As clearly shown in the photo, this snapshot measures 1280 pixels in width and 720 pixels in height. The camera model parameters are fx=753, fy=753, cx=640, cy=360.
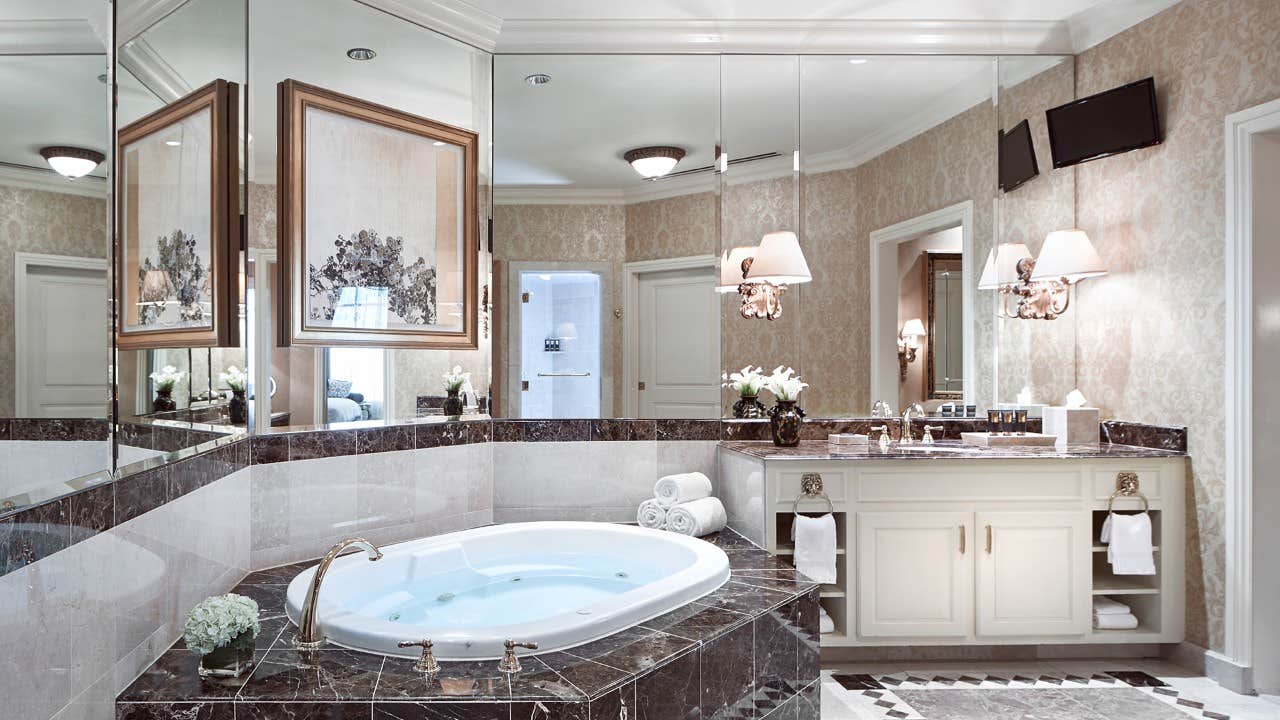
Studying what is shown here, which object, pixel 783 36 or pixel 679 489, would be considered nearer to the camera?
pixel 679 489

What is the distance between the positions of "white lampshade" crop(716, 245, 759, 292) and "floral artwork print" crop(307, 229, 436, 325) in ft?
4.36

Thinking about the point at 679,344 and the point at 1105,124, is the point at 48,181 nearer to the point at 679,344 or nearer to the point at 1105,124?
the point at 679,344

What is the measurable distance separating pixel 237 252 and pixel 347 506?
100 centimetres

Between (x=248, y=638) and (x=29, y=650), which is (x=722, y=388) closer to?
(x=248, y=638)

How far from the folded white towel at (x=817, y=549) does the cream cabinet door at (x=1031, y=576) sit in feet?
1.96

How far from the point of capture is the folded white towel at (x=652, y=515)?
314cm

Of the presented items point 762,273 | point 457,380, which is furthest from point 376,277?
point 762,273

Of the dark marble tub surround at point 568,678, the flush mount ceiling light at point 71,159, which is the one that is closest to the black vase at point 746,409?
the dark marble tub surround at point 568,678

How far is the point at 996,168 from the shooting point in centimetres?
360

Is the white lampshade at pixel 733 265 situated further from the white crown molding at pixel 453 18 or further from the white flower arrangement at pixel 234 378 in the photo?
the white flower arrangement at pixel 234 378

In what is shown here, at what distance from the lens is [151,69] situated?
177 centimetres

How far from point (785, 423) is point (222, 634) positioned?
230cm

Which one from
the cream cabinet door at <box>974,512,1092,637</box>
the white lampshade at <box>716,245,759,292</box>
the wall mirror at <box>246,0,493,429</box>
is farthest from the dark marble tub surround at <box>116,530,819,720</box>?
the white lampshade at <box>716,245,759,292</box>

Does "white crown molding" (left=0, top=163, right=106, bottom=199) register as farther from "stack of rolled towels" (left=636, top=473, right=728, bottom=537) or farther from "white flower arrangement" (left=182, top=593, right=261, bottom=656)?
"stack of rolled towels" (left=636, top=473, right=728, bottom=537)
